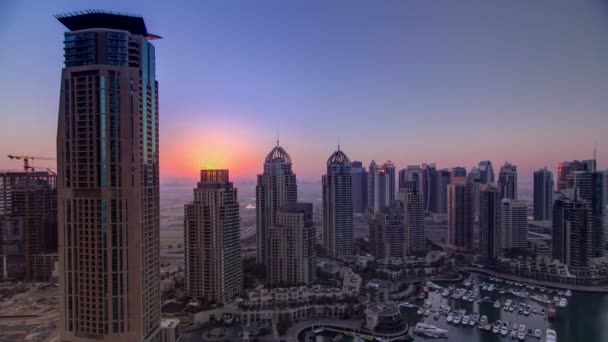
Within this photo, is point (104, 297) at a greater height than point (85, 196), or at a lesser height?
lesser

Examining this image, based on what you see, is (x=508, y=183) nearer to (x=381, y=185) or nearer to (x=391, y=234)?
(x=381, y=185)

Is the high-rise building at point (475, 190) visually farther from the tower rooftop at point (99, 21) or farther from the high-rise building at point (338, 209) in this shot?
the tower rooftop at point (99, 21)

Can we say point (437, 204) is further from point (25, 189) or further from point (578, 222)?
point (25, 189)

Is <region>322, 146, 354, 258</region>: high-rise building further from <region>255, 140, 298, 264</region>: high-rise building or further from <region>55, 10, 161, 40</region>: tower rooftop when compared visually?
<region>55, 10, 161, 40</region>: tower rooftop

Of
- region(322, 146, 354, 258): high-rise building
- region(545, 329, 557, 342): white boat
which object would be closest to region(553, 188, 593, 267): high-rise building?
region(545, 329, 557, 342): white boat

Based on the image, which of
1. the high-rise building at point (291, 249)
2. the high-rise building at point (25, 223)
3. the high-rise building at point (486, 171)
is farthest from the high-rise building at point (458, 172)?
the high-rise building at point (25, 223)

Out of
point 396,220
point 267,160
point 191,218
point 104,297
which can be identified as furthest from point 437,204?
point 104,297
